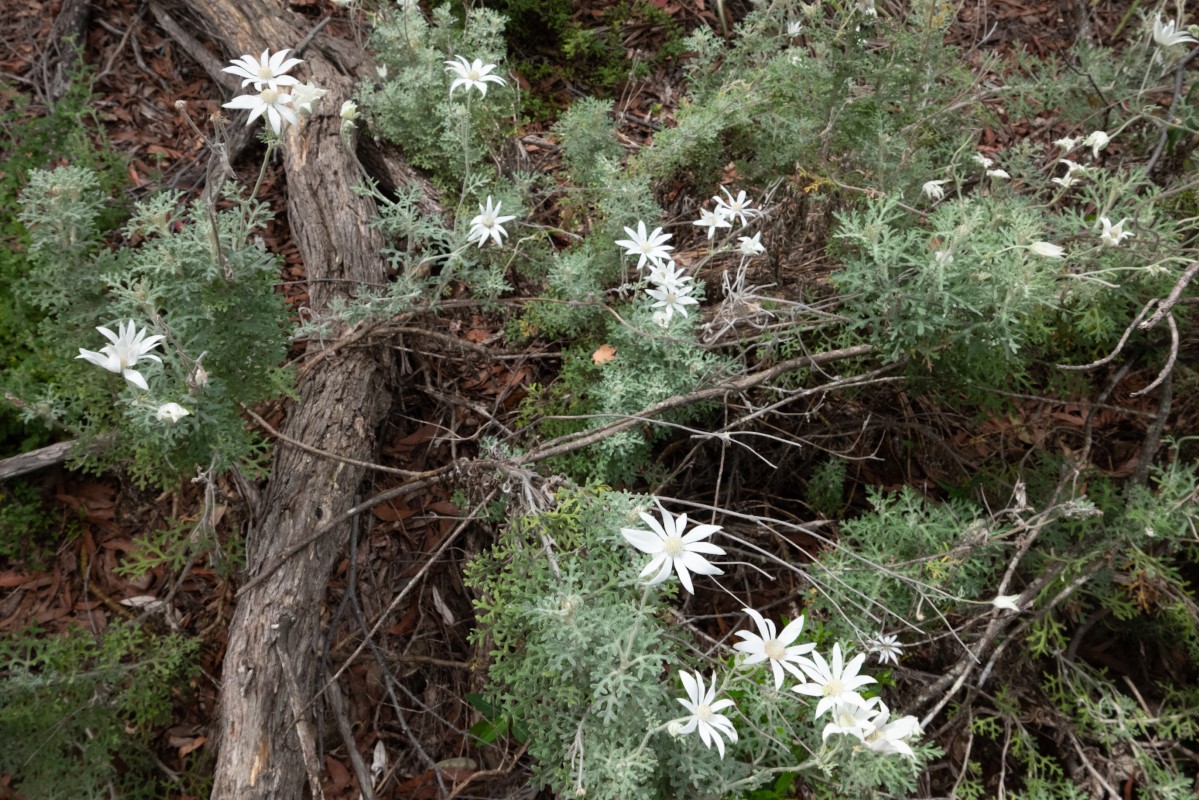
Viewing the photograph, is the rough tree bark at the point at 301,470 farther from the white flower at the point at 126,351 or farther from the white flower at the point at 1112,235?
the white flower at the point at 1112,235

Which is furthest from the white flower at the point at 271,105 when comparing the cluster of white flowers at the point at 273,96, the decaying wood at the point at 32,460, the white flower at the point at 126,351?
the decaying wood at the point at 32,460

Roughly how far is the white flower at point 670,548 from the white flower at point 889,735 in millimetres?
444

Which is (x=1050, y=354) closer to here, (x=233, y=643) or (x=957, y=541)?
(x=957, y=541)

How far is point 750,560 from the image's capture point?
2.54 m

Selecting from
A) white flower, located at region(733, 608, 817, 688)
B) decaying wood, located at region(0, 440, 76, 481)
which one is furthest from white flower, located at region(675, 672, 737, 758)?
decaying wood, located at region(0, 440, 76, 481)

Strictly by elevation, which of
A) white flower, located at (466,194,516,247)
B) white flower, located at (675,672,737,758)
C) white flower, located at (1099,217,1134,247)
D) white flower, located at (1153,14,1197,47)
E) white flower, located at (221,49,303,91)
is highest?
white flower, located at (1153,14,1197,47)

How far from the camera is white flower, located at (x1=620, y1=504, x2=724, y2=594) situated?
155 centimetres

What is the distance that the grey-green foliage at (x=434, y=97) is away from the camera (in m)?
2.92

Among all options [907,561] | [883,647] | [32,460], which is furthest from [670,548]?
[32,460]

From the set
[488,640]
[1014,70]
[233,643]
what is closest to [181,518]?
[233,643]

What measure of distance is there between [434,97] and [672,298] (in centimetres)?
132

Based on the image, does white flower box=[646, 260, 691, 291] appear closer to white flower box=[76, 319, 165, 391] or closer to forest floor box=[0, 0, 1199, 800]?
forest floor box=[0, 0, 1199, 800]

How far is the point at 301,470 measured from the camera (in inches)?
95.2

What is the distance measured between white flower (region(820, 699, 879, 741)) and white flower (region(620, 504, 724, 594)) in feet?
1.21
